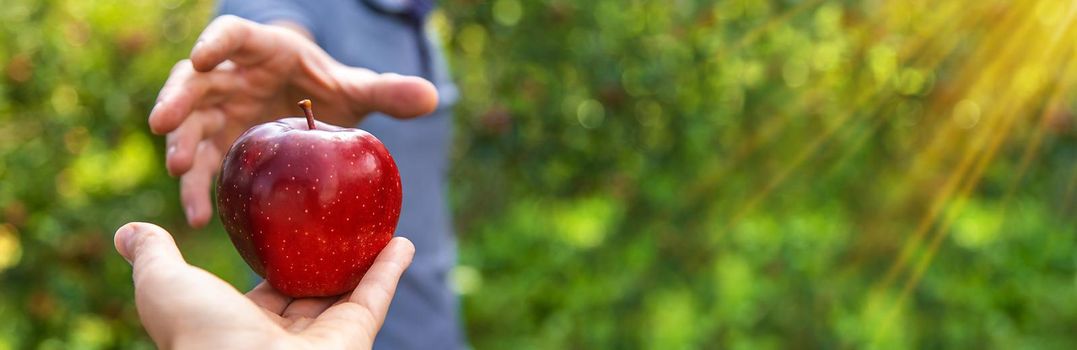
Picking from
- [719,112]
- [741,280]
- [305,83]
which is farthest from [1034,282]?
[305,83]

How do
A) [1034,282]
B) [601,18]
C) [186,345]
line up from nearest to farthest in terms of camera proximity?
[186,345] < [601,18] < [1034,282]

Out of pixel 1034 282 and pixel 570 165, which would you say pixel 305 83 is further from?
pixel 1034 282

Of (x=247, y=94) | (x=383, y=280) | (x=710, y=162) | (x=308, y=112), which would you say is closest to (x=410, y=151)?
(x=247, y=94)

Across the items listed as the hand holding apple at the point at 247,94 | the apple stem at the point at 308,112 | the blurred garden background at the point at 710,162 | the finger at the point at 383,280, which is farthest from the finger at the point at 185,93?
the blurred garden background at the point at 710,162

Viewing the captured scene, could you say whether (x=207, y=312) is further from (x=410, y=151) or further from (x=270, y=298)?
(x=410, y=151)

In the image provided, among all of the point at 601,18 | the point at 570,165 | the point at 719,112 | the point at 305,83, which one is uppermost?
the point at 305,83

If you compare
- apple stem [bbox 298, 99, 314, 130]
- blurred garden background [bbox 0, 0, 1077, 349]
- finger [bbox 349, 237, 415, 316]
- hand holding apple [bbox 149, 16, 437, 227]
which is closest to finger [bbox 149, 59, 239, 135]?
hand holding apple [bbox 149, 16, 437, 227]

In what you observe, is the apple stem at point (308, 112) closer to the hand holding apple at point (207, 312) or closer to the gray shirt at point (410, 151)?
the hand holding apple at point (207, 312)
